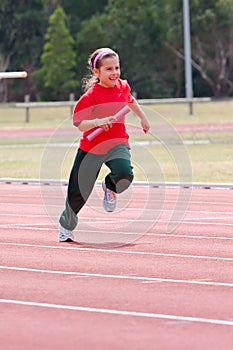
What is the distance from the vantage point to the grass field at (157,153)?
2494cm

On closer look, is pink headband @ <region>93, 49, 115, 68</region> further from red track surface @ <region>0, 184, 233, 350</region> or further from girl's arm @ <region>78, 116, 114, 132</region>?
red track surface @ <region>0, 184, 233, 350</region>

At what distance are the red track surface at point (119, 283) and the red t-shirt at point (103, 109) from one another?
1042mm

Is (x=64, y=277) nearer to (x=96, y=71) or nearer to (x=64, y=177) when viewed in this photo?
(x=96, y=71)

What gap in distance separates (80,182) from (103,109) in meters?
0.80

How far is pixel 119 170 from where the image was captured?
1200 centimetres

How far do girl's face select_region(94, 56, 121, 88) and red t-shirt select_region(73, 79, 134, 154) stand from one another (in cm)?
9

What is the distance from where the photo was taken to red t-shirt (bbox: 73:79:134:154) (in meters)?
11.8

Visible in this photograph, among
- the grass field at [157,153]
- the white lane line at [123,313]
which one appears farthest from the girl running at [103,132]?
the white lane line at [123,313]

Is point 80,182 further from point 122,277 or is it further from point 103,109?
point 122,277

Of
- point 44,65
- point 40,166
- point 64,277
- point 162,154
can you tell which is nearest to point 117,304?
point 64,277

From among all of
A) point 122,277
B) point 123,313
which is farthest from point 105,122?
point 123,313

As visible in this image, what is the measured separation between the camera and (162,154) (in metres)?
32.2

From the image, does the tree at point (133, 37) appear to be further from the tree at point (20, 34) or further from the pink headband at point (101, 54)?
the pink headband at point (101, 54)

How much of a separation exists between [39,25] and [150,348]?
74.1 meters
